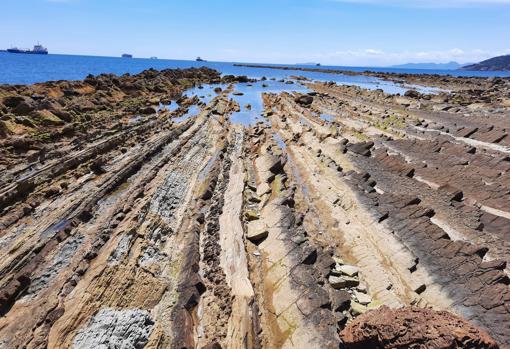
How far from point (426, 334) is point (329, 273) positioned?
6.35 metres

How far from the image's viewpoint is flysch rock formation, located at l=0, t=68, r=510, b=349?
38.2ft

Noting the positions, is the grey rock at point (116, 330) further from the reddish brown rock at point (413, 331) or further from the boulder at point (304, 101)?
the boulder at point (304, 101)

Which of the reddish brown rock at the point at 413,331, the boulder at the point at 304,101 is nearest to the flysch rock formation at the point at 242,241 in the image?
the reddish brown rock at the point at 413,331

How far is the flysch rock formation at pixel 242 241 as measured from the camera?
1165cm

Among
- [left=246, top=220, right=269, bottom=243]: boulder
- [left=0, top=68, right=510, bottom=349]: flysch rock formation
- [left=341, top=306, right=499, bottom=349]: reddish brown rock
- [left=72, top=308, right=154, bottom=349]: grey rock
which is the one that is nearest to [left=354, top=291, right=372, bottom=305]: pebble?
A: [left=0, top=68, right=510, bottom=349]: flysch rock formation

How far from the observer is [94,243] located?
15.4 m

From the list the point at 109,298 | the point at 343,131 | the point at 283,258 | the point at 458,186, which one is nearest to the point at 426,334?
the point at 283,258

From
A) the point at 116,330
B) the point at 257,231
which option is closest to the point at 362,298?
the point at 257,231

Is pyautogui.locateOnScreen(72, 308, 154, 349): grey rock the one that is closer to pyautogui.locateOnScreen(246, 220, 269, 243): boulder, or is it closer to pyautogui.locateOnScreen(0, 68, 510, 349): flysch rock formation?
pyautogui.locateOnScreen(0, 68, 510, 349): flysch rock formation

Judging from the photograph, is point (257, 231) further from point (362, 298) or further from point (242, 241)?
point (362, 298)

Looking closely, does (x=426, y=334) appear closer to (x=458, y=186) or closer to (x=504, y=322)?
(x=504, y=322)

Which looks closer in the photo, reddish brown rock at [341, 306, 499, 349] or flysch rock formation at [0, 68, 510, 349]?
reddish brown rock at [341, 306, 499, 349]

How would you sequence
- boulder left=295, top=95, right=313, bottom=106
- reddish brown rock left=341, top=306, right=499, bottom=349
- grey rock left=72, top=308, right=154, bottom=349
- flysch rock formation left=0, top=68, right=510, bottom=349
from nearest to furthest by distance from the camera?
reddish brown rock left=341, top=306, right=499, bottom=349 < grey rock left=72, top=308, right=154, bottom=349 < flysch rock formation left=0, top=68, right=510, bottom=349 < boulder left=295, top=95, right=313, bottom=106

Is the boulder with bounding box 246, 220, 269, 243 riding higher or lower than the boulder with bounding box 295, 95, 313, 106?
higher
